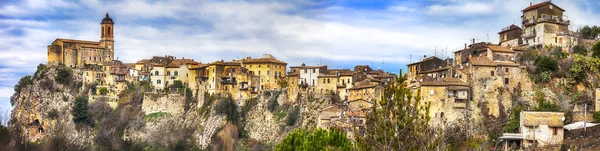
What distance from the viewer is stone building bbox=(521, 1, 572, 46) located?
57.5 m

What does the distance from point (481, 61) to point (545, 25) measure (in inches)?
306

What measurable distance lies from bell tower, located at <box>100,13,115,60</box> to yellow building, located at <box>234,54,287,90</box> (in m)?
23.4

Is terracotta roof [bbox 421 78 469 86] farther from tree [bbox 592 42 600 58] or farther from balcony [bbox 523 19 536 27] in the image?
balcony [bbox 523 19 536 27]

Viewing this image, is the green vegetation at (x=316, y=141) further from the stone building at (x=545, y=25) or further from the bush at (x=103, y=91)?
the bush at (x=103, y=91)

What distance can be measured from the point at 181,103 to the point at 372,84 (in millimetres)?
23354

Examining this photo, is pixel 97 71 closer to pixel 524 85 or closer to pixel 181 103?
pixel 181 103

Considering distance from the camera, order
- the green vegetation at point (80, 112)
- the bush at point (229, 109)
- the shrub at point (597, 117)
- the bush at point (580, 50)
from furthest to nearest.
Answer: the green vegetation at point (80, 112) → the bush at point (229, 109) → the bush at point (580, 50) → the shrub at point (597, 117)

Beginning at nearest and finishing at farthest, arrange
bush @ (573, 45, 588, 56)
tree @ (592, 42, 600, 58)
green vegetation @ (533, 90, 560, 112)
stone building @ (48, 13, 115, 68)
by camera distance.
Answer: green vegetation @ (533, 90, 560, 112), tree @ (592, 42, 600, 58), bush @ (573, 45, 588, 56), stone building @ (48, 13, 115, 68)

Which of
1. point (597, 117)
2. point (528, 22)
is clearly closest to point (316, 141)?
point (597, 117)

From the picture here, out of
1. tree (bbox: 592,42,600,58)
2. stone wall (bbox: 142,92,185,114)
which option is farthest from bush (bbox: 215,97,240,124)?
tree (bbox: 592,42,600,58)

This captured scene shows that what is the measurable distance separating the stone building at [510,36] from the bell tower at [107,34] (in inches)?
1892

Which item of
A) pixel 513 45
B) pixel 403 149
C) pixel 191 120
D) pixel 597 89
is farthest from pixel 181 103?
pixel 403 149

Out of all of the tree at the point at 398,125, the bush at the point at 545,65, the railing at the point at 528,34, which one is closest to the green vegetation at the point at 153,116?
the railing at the point at 528,34

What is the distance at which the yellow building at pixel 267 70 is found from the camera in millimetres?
74250
